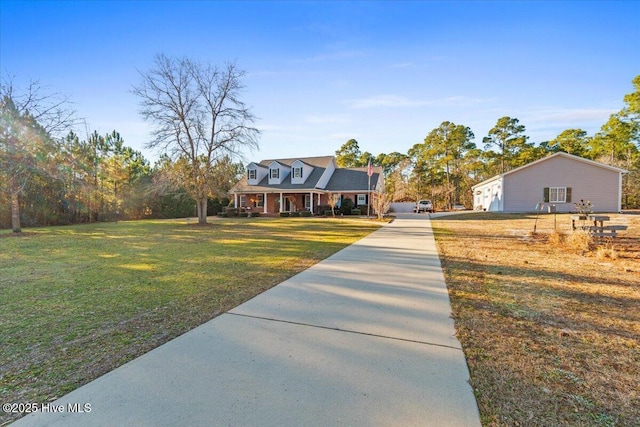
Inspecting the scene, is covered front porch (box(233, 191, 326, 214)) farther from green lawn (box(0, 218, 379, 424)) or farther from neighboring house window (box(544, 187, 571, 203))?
green lawn (box(0, 218, 379, 424))

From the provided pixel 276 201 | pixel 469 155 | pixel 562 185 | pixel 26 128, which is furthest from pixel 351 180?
pixel 26 128

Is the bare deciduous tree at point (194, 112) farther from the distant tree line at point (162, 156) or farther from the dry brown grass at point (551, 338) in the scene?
the dry brown grass at point (551, 338)

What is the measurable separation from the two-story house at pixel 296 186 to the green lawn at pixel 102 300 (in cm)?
2048

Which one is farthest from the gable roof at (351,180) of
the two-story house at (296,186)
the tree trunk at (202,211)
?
the tree trunk at (202,211)

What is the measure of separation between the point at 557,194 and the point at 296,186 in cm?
2223

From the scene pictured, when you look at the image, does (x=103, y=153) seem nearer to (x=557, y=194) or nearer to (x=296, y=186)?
(x=296, y=186)

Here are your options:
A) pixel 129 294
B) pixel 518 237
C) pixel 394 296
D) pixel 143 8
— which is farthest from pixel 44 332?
pixel 518 237

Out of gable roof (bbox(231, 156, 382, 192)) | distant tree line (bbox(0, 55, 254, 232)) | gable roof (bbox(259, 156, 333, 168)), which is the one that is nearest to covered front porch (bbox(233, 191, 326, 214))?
gable roof (bbox(231, 156, 382, 192))

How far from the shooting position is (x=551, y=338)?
309 centimetres

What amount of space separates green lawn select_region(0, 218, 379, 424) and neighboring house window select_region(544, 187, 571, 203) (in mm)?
23997

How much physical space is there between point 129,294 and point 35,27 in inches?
439

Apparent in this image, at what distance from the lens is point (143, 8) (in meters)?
9.52

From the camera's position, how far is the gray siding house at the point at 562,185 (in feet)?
75.0

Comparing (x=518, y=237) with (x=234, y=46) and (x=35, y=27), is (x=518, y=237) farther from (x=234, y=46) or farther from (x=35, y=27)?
(x=35, y=27)
